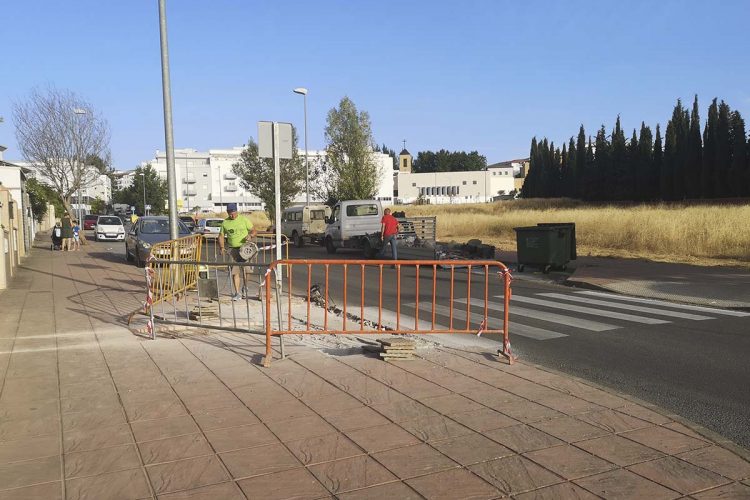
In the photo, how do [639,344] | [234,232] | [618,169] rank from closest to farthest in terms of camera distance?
[639,344] → [234,232] → [618,169]

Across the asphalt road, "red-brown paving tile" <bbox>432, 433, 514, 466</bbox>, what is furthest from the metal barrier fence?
"red-brown paving tile" <bbox>432, 433, 514, 466</bbox>

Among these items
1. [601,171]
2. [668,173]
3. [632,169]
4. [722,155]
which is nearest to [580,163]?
[601,171]

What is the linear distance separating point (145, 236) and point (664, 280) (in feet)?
52.2

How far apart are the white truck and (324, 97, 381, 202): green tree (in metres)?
13.9

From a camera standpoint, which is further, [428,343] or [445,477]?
[428,343]

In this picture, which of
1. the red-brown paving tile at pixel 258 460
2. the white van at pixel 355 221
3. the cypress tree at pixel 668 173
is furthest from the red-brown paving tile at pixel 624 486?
the cypress tree at pixel 668 173

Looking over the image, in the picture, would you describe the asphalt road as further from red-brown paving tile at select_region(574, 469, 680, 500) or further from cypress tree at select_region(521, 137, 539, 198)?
cypress tree at select_region(521, 137, 539, 198)

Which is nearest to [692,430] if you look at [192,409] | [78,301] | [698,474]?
[698,474]

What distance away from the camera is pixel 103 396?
520 centimetres

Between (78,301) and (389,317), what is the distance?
6.07 meters

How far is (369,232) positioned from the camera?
2417 centimetres

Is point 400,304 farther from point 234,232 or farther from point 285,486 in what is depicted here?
point 285,486

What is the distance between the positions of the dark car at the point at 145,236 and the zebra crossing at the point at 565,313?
11722mm

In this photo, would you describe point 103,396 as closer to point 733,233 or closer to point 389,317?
point 389,317
